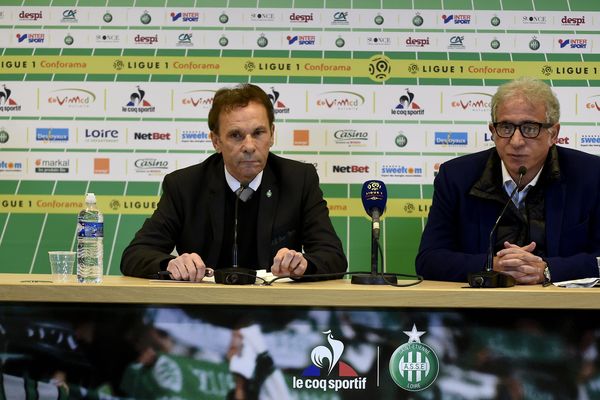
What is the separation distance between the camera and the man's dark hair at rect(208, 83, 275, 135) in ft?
10.3

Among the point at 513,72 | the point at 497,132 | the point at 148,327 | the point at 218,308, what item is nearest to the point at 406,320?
the point at 218,308

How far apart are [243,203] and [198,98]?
102 cm

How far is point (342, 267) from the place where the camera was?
3.02 meters

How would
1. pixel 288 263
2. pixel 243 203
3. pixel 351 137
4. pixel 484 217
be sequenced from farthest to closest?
pixel 351 137 < pixel 243 203 < pixel 484 217 < pixel 288 263

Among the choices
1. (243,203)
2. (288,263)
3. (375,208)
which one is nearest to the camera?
(375,208)

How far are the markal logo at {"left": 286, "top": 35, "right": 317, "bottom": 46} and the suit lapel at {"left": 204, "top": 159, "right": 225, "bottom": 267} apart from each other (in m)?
1.20

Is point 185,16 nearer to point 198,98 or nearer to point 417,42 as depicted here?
point 198,98

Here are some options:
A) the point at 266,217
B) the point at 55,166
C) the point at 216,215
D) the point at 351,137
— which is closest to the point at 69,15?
the point at 55,166

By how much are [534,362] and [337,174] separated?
2.11 meters

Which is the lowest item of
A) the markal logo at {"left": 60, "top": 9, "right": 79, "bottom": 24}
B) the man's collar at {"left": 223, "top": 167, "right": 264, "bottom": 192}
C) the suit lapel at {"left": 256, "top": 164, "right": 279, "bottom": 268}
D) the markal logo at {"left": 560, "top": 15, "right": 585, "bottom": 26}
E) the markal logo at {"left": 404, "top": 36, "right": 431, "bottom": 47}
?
the suit lapel at {"left": 256, "top": 164, "right": 279, "bottom": 268}

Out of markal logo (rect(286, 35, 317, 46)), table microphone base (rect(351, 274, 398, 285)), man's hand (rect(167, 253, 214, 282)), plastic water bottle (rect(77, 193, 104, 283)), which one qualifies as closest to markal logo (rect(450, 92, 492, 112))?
markal logo (rect(286, 35, 317, 46))

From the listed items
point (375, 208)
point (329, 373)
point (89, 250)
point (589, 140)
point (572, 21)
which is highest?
point (572, 21)

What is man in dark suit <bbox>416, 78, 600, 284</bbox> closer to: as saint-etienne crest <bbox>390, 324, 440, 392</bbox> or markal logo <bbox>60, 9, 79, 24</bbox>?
as saint-etienne crest <bbox>390, 324, 440, 392</bbox>

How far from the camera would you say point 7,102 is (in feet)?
13.7
